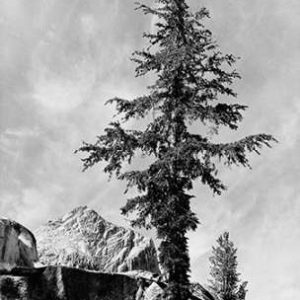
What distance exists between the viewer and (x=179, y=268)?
1656 centimetres

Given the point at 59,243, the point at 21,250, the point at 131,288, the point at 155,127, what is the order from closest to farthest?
the point at 155,127 → the point at 131,288 → the point at 21,250 → the point at 59,243

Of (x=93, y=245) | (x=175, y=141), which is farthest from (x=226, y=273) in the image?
(x=175, y=141)

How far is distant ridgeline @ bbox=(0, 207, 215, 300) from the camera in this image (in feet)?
71.7

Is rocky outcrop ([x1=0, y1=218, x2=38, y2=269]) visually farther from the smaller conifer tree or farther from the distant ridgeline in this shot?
the smaller conifer tree

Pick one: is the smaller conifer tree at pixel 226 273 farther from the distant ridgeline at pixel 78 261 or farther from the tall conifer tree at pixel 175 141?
the tall conifer tree at pixel 175 141

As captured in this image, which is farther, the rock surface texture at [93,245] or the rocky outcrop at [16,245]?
the rock surface texture at [93,245]

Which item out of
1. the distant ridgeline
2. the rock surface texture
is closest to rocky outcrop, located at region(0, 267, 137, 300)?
the distant ridgeline

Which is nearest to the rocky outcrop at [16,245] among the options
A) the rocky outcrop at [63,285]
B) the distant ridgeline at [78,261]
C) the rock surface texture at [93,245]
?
the distant ridgeline at [78,261]

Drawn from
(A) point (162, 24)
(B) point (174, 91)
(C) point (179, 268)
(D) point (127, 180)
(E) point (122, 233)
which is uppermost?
(E) point (122, 233)

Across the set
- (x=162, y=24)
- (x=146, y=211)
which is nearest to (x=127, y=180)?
(x=146, y=211)

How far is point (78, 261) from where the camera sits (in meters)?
39.1

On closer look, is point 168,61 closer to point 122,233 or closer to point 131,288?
point 131,288

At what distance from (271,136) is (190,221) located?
13.5 feet

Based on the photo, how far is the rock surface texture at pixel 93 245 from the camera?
39.4 m
